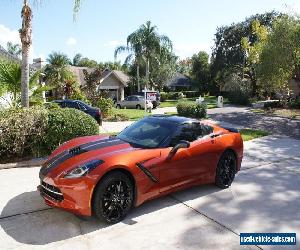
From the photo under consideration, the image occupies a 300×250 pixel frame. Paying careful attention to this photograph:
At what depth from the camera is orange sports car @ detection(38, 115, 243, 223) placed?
15.7 feet

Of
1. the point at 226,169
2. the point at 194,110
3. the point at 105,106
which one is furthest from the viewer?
the point at 105,106

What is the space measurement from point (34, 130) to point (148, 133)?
3.77m

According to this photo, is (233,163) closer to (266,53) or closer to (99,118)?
(99,118)

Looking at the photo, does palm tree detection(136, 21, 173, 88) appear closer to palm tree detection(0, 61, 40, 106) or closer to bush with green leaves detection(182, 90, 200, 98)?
bush with green leaves detection(182, 90, 200, 98)

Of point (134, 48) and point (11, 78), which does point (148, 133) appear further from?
point (134, 48)

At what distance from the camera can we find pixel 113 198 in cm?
497

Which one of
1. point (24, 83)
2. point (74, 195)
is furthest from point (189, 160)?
point (24, 83)

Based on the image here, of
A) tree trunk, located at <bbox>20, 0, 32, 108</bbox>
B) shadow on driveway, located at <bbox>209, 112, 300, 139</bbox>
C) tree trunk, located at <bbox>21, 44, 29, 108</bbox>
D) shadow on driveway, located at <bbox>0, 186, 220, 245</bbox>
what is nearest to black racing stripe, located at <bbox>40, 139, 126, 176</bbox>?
shadow on driveway, located at <bbox>0, 186, 220, 245</bbox>

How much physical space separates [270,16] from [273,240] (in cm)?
4826

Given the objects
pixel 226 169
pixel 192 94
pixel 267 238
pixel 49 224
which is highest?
pixel 192 94

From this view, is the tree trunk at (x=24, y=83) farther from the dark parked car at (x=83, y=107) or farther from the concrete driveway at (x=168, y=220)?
the dark parked car at (x=83, y=107)

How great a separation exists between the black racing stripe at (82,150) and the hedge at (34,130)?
3.21 metres

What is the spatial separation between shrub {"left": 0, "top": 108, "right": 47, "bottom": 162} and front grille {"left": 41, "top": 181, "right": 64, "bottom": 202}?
3.65 meters

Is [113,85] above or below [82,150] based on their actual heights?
above
